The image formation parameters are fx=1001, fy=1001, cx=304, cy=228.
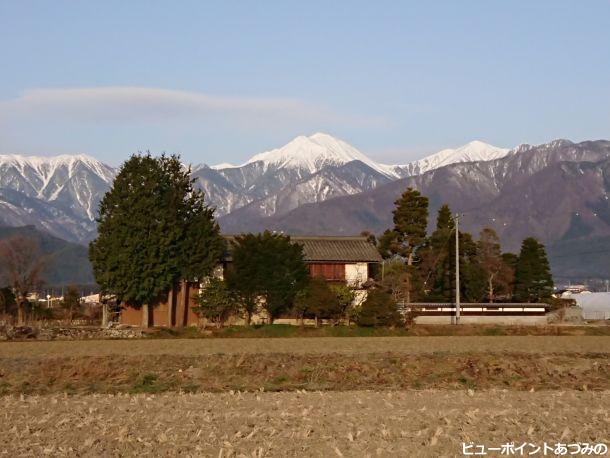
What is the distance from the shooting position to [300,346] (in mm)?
49281

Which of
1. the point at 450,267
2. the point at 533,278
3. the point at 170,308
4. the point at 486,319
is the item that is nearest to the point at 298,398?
the point at 170,308

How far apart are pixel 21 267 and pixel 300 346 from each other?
2110 inches

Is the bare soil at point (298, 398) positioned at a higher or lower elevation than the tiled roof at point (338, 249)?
lower

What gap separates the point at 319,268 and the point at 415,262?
18487 mm

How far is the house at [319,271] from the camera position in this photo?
76875mm

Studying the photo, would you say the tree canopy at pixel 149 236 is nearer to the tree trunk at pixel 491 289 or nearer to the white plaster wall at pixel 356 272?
the white plaster wall at pixel 356 272

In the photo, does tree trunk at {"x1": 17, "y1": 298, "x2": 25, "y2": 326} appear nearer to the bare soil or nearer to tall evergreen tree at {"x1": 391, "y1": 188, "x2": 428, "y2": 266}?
the bare soil

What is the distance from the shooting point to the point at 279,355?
4162 cm

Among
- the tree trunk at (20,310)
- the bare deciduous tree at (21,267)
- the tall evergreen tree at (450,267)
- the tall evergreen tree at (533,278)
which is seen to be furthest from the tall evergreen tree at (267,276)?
the tall evergreen tree at (533,278)

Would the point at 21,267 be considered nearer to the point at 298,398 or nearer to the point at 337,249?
the point at 337,249

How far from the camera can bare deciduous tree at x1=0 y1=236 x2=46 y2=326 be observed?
281 ft

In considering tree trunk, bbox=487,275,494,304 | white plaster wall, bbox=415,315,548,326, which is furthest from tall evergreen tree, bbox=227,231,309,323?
tree trunk, bbox=487,275,494,304

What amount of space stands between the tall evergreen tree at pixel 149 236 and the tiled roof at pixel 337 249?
1091cm

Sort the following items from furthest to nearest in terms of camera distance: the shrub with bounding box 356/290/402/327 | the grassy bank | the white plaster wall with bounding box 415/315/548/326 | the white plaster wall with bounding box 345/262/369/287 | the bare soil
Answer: the white plaster wall with bounding box 345/262/369/287
the white plaster wall with bounding box 415/315/548/326
the shrub with bounding box 356/290/402/327
the grassy bank
the bare soil
